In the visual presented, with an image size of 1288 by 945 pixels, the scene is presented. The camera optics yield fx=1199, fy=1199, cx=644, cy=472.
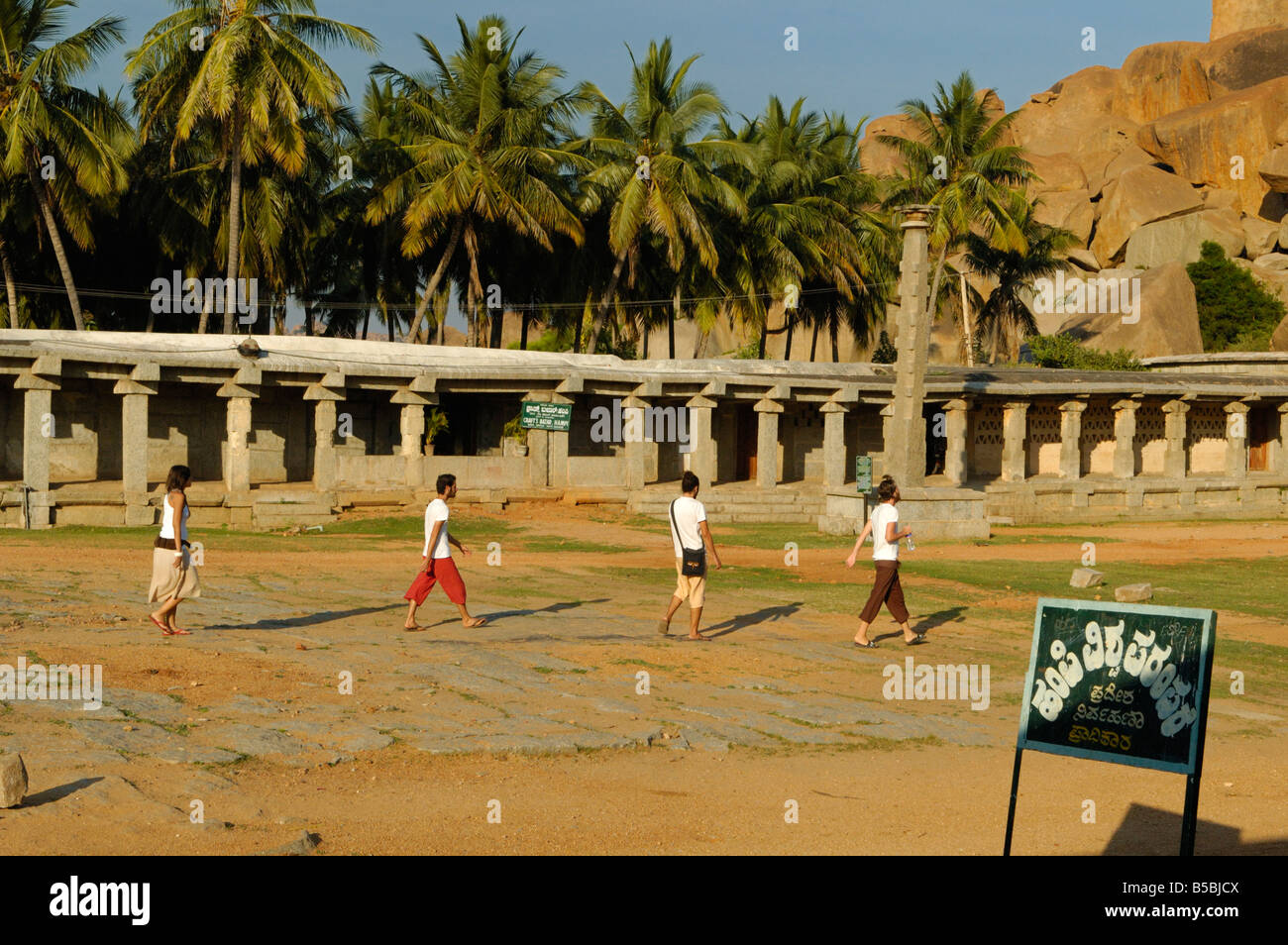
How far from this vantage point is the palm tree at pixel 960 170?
39938mm

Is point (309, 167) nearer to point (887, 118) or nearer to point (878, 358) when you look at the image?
point (878, 358)

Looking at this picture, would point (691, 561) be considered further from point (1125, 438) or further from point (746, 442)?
point (1125, 438)

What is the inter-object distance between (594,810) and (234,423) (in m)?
20.4

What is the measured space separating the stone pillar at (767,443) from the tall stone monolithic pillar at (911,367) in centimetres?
549

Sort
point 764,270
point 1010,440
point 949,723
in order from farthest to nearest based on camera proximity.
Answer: point 764,270
point 1010,440
point 949,723

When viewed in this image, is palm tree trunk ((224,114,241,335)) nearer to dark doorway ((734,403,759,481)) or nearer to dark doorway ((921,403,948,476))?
dark doorway ((734,403,759,481))

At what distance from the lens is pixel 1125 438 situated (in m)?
33.2

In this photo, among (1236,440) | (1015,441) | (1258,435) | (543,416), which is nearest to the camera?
(543,416)

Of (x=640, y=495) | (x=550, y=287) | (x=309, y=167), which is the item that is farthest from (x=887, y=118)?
(x=640, y=495)

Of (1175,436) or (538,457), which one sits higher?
(1175,436)

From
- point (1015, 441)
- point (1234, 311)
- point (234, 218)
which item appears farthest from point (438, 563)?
point (1234, 311)

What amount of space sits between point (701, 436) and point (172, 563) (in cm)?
1933

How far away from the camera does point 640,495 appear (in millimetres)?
27594

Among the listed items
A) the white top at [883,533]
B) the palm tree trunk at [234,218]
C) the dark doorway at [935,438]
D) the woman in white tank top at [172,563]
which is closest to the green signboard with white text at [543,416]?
→ the palm tree trunk at [234,218]
